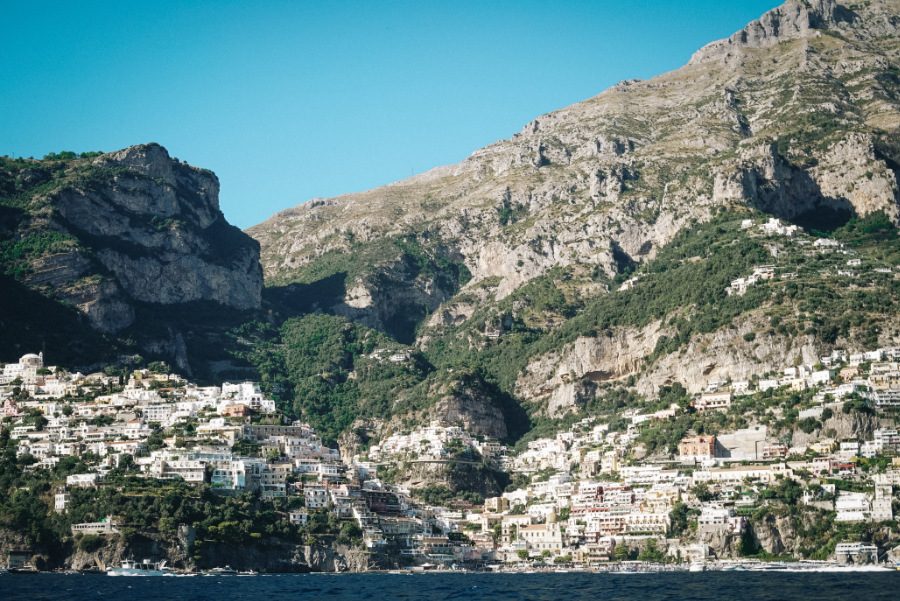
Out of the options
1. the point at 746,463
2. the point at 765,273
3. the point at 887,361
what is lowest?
the point at 746,463

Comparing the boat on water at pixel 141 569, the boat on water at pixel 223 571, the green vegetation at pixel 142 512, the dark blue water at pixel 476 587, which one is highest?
the green vegetation at pixel 142 512

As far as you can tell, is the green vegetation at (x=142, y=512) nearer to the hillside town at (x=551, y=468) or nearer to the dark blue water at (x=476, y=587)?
the hillside town at (x=551, y=468)

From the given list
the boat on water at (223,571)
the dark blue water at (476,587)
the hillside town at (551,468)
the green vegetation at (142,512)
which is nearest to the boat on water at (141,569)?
the green vegetation at (142,512)

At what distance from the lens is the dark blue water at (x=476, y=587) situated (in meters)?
93.0

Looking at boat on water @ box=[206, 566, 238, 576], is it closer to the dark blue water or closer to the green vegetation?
the green vegetation

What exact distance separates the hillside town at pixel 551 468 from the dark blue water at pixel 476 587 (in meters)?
12.5

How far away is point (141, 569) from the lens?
116875mm

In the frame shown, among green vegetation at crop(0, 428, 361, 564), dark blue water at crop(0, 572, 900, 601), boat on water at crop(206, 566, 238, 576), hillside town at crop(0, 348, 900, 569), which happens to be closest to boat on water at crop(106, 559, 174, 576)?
green vegetation at crop(0, 428, 361, 564)

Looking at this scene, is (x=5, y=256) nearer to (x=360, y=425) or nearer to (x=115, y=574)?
(x=360, y=425)

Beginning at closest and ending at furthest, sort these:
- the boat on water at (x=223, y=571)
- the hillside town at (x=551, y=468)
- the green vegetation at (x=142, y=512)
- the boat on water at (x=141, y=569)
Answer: the boat on water at (x=141, y=569)
the boat on water at (x=223, y=571)
the green vegetation at (x=142, y=512)
the hillside town at (x=551, y=468)

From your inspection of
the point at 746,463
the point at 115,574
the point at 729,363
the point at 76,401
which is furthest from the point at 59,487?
the point at 729,363

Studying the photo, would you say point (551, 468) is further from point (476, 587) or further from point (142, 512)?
point (476, 587)

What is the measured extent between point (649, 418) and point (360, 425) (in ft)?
155

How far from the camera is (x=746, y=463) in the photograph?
13988 centimetres
